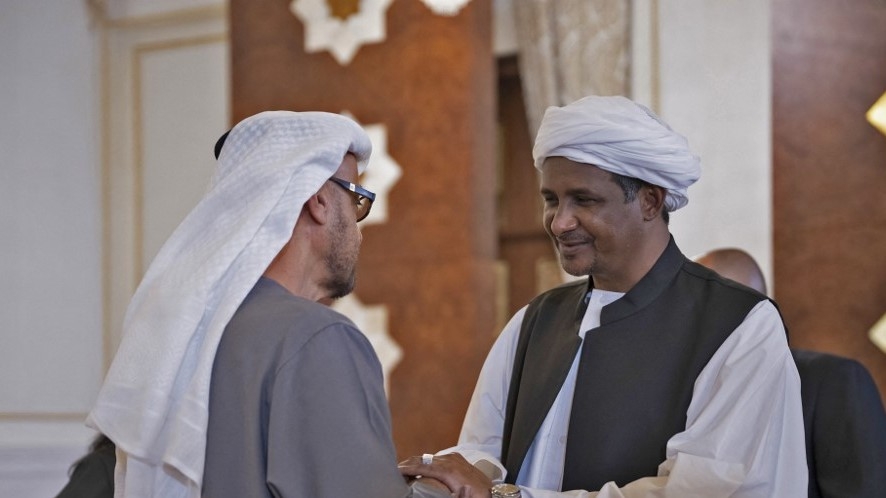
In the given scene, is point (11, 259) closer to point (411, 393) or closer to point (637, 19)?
point (411, 393)

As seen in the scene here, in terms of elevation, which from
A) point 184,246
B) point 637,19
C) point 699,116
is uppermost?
point 637,19

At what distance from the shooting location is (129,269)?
6371mm

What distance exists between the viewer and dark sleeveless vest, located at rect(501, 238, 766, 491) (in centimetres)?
234

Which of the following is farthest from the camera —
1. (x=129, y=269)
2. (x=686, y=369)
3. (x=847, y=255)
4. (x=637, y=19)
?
(x=129, y=269)

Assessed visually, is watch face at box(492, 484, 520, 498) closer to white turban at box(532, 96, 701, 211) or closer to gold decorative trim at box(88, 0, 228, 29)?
white turban at box(532, 96, 701, 211)

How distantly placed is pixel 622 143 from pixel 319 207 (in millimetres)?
810

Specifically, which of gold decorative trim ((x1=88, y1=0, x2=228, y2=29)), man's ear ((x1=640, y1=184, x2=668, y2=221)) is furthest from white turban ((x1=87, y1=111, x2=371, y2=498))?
gold decorative trim ((x1=88, y1=0, x2=228, y2=29))

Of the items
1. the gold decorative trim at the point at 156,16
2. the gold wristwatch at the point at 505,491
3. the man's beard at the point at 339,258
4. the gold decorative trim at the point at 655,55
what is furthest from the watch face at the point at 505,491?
the gold decorative trim at the point at 156,16

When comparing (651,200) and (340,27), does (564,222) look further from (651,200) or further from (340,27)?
(340,27)

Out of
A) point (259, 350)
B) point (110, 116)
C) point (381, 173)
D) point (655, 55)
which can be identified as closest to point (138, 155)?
point (110, 116)

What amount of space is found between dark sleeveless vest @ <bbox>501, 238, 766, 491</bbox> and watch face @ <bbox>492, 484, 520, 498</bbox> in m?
0.22

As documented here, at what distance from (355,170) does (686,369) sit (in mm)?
888

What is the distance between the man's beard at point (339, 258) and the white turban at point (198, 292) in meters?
0.11

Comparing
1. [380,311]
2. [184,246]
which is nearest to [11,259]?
[380,311]
